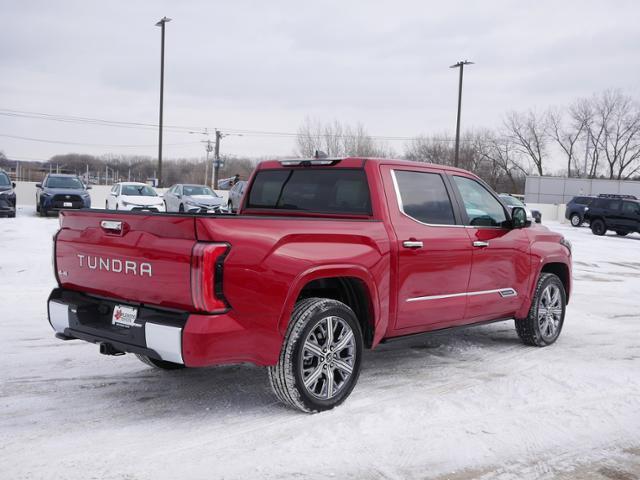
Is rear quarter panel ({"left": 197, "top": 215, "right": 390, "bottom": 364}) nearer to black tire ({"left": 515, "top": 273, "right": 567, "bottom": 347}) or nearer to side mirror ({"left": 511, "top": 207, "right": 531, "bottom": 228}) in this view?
side mirror ({"left": 511, "top": 207, "right": 531, "bottom": 228})

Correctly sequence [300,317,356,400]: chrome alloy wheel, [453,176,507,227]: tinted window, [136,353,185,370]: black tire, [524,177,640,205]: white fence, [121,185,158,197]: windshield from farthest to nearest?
[524,177,640,205]: white fence → [121,185,158,197]: windshield → [453,176,507,227]: tinted window → [136,353,185,370]: black tire → [300,317,356,400]: chrome alloy wheel

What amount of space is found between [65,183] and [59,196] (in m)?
1.32

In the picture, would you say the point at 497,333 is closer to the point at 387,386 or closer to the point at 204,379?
the point at 387,386

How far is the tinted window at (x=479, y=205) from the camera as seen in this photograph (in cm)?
581

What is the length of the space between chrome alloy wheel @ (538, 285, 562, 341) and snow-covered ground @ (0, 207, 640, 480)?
20 cm

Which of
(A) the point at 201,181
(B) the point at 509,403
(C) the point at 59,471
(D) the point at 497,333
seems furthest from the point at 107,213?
(A) the point at 201,181

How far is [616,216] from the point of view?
2725 cm

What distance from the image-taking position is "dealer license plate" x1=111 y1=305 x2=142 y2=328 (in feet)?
13.2

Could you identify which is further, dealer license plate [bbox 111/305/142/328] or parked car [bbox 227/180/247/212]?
parked car [bbox 227/180/247/212]

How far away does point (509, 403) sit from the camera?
4.76 metres

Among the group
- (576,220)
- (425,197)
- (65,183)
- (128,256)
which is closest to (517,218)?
(425,197)

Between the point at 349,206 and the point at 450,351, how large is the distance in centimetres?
214

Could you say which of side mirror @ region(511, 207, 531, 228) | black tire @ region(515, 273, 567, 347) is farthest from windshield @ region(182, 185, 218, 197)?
→ side mirror @ region(511, 207, 531, 228)

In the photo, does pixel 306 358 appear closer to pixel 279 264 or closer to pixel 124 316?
pixel 279 264
